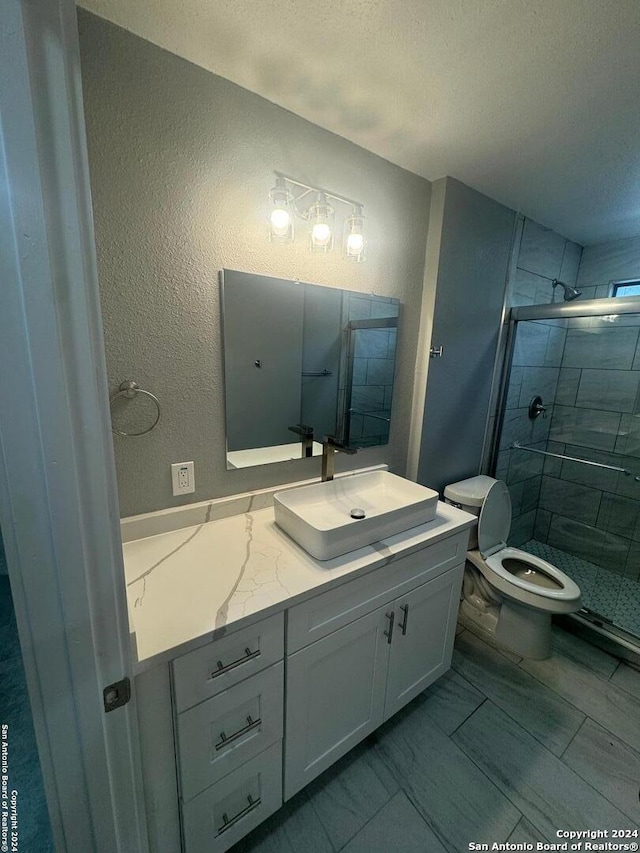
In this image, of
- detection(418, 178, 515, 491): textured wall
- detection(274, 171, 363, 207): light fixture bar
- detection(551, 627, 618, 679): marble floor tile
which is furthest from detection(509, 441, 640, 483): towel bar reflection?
detection(274, 171, 363, 207): light fixture bar

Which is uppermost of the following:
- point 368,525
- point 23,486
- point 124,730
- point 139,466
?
point 23,486

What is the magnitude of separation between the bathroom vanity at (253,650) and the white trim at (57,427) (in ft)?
0.62

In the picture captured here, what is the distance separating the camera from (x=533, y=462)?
100 inches

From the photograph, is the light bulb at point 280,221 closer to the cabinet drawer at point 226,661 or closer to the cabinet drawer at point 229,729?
the cabinet drawer at point 226,661

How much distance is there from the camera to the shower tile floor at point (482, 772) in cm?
109

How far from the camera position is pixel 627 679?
5.44ft

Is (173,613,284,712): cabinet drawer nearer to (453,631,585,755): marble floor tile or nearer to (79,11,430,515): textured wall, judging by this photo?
(79,11,430,515): textured wall

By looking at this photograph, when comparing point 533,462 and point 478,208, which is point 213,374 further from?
point 533,462

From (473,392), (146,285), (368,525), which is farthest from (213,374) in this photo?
(473,392)

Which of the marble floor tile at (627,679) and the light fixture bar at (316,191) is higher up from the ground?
the light fixture bar at (316,191)

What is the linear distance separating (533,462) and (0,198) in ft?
9.72

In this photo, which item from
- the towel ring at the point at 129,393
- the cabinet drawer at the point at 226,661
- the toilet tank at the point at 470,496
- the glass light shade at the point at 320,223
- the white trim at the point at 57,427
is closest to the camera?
the white trim at the point at 57,427

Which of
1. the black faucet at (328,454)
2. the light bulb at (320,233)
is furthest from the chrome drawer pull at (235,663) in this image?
the light bulb at (320,233)

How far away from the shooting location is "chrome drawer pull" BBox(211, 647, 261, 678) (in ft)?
2.73
